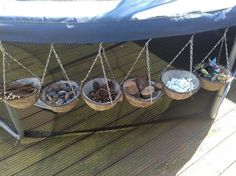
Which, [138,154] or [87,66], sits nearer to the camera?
[138,154]

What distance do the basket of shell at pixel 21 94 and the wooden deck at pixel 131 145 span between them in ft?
1.64

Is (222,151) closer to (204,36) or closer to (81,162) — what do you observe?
(81,162)

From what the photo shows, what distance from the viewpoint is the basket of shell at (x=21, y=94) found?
211 centimetres

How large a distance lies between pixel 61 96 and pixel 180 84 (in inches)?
32.9

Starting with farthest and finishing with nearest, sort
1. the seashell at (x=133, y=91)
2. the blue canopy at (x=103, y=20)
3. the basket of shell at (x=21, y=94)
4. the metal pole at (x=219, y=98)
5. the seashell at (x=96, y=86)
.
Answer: the metal pole at (x=219, y=98) < the seashell at (x=96, y=86) < the seashell at (x=133, y=91) < the basket of shell at (x=21, y=94) < the blue canopy at (x=103, y=20)

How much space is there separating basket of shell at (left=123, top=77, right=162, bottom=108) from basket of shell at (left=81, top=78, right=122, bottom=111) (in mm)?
65

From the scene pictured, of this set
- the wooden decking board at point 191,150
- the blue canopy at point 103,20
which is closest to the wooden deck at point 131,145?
the wooden decking board at point 191,150

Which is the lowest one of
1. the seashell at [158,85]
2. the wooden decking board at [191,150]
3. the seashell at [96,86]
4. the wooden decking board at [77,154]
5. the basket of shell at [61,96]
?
the wooden decking board at [191,150]

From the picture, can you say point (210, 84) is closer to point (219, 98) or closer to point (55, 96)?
point (219, 98)

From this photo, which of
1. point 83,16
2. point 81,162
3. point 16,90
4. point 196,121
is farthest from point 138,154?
point 83,16

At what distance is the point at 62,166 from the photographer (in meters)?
2.38

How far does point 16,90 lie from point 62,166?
2.13ft

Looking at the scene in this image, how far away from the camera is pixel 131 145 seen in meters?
2.55

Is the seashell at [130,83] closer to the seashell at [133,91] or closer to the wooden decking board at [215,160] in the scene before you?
the seashell at [133,91]
